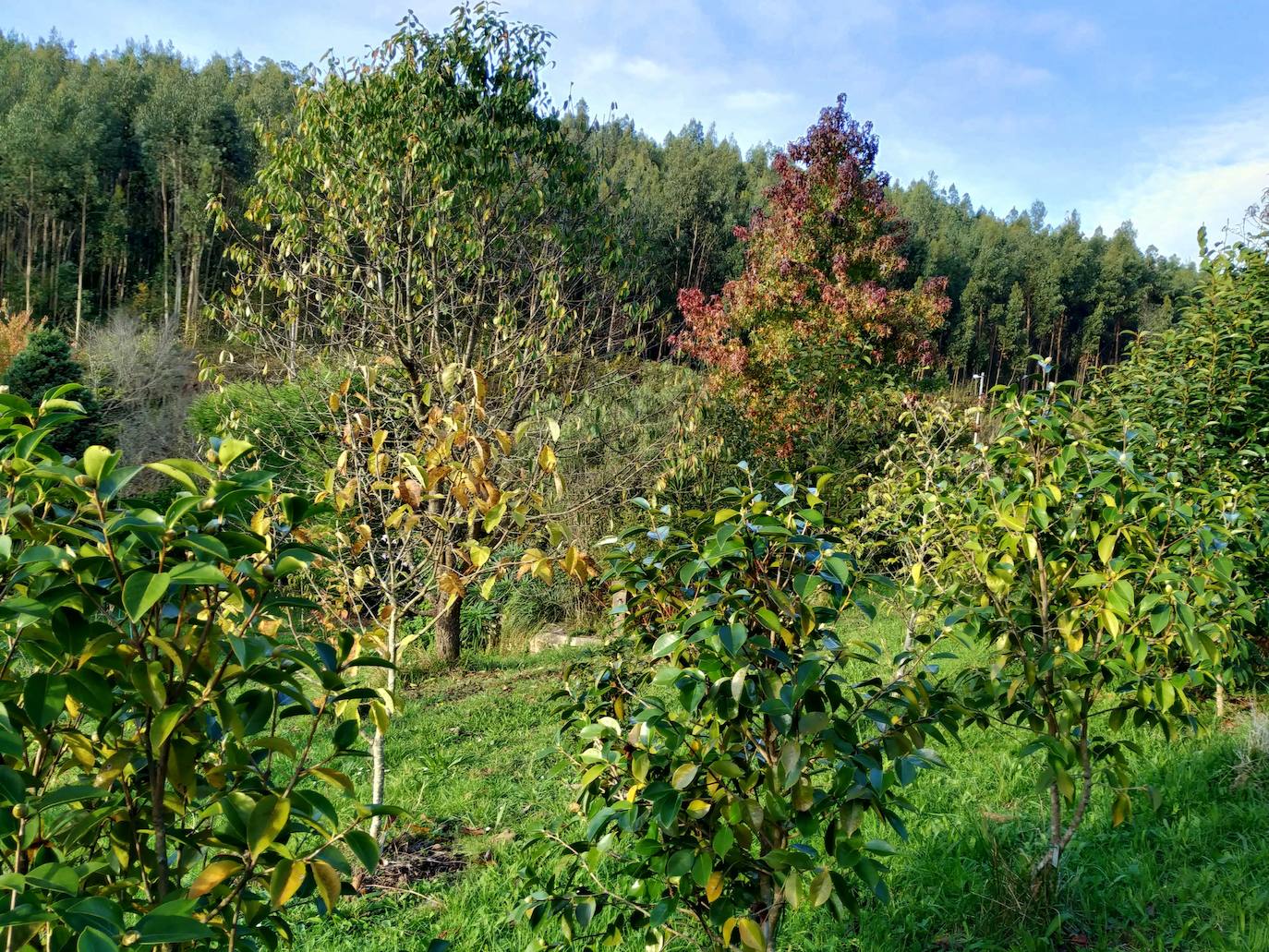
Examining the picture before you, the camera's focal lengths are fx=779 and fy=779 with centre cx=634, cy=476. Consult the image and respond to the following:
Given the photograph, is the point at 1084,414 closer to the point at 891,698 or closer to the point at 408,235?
the point at 891,698

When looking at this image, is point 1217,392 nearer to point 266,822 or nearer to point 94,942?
point 266,822

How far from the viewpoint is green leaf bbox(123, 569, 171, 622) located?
3.12ft

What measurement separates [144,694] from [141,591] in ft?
0.59

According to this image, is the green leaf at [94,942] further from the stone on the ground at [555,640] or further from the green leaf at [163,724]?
the stone on the ground at [555,640]

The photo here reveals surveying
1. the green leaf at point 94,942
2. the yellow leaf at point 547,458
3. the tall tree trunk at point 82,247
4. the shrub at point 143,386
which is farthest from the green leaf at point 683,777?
the tall tree trunk at point 82,247

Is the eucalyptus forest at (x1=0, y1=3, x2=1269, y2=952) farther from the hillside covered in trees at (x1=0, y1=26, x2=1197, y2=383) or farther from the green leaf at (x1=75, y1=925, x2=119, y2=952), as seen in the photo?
the hillside covered in trees at (x1=0, y1=26, x2=1197, y2=383)

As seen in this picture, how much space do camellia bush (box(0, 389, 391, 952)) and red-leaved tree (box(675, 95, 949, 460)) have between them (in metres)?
8.76

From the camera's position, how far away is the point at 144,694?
1070mm

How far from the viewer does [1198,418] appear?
4.75m

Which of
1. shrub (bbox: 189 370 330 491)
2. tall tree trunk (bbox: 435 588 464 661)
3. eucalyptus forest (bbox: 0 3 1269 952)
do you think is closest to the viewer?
eucalyptus forest (bbox: 0 3 1269 952)

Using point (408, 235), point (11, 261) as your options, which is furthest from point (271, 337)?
point (11, 261)

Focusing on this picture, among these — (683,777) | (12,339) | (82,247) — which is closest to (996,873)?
(683,777)

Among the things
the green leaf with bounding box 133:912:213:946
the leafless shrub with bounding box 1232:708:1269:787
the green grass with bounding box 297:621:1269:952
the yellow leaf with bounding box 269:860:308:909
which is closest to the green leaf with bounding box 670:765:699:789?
the green grass with bounding box 297:621:1269:952

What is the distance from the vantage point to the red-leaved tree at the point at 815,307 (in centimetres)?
988
